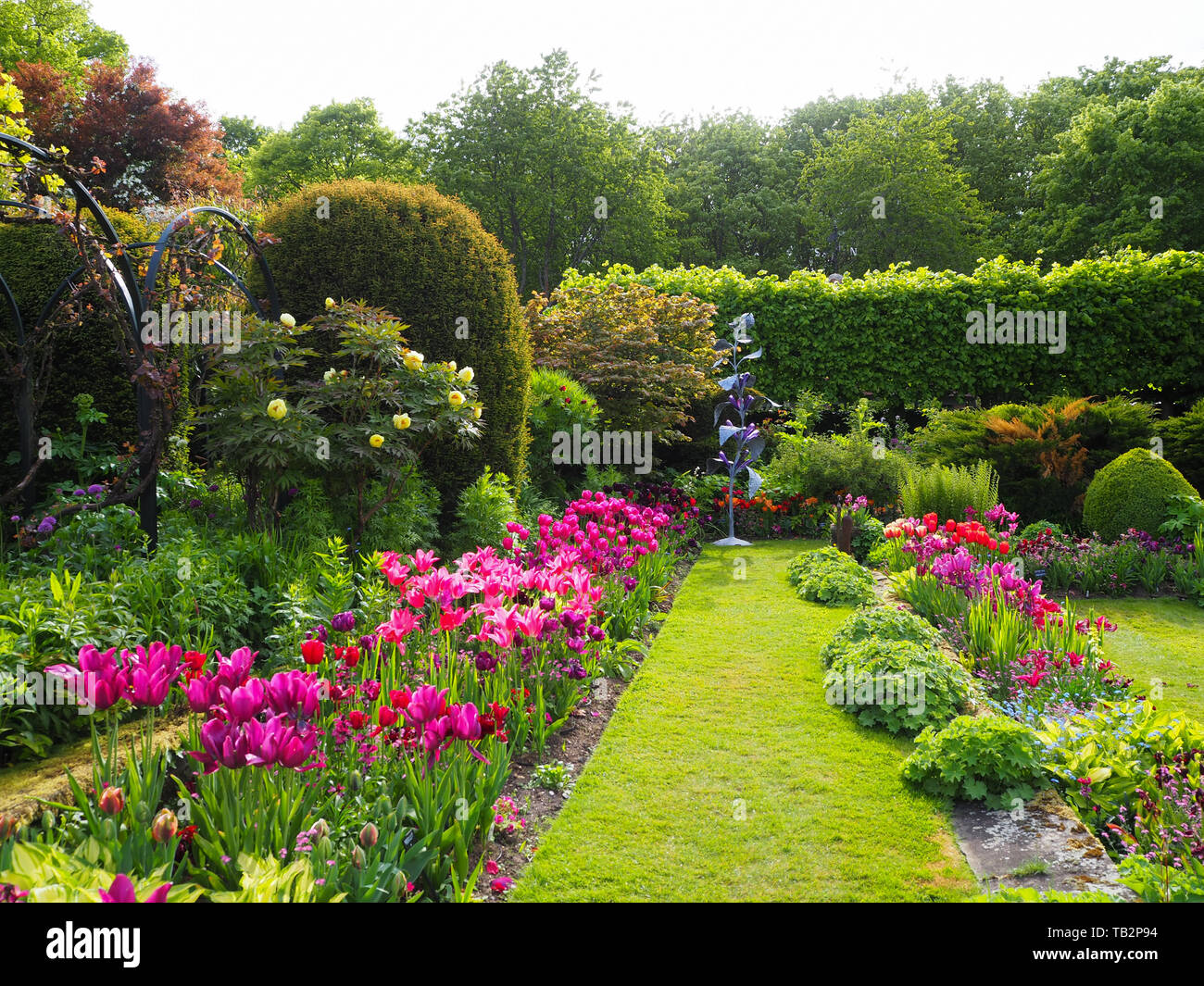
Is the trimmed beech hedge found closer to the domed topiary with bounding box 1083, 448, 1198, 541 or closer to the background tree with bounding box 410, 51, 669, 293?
the domed topiary with bounding box 1083, 448, 1198, 541

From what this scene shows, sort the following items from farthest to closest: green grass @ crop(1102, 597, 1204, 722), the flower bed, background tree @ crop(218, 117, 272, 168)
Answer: background tree @ crop(218, 117, 272, 168) < green grass @ crop(1102, 597, 1204, 722) < the flower bed

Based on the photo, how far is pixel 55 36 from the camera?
22.1 metres

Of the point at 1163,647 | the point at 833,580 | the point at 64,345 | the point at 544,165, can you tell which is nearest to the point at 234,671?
the point at 833,580

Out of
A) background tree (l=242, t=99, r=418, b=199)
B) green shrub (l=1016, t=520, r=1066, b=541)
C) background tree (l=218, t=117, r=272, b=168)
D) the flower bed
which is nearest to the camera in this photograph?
the flower bed

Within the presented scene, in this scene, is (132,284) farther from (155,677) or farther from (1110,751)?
(1110,751)

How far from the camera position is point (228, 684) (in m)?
2.48

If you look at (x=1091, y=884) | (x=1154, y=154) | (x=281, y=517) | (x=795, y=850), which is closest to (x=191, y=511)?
(x=281, y=517)

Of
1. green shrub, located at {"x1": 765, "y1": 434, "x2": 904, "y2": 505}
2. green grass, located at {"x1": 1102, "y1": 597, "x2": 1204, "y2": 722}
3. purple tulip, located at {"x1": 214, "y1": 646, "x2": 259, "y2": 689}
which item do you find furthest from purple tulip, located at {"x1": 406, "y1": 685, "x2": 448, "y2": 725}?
green shrub, located at {"x1": 765, "y1": 434, "x2": 904, "y2": 505}

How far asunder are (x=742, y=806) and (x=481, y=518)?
380cm

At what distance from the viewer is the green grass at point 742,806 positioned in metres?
2.87

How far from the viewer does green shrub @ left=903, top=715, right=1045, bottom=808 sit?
3359 millimetres

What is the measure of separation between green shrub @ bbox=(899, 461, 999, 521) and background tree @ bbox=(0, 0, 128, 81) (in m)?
23.2

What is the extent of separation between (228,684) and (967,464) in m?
9.50
